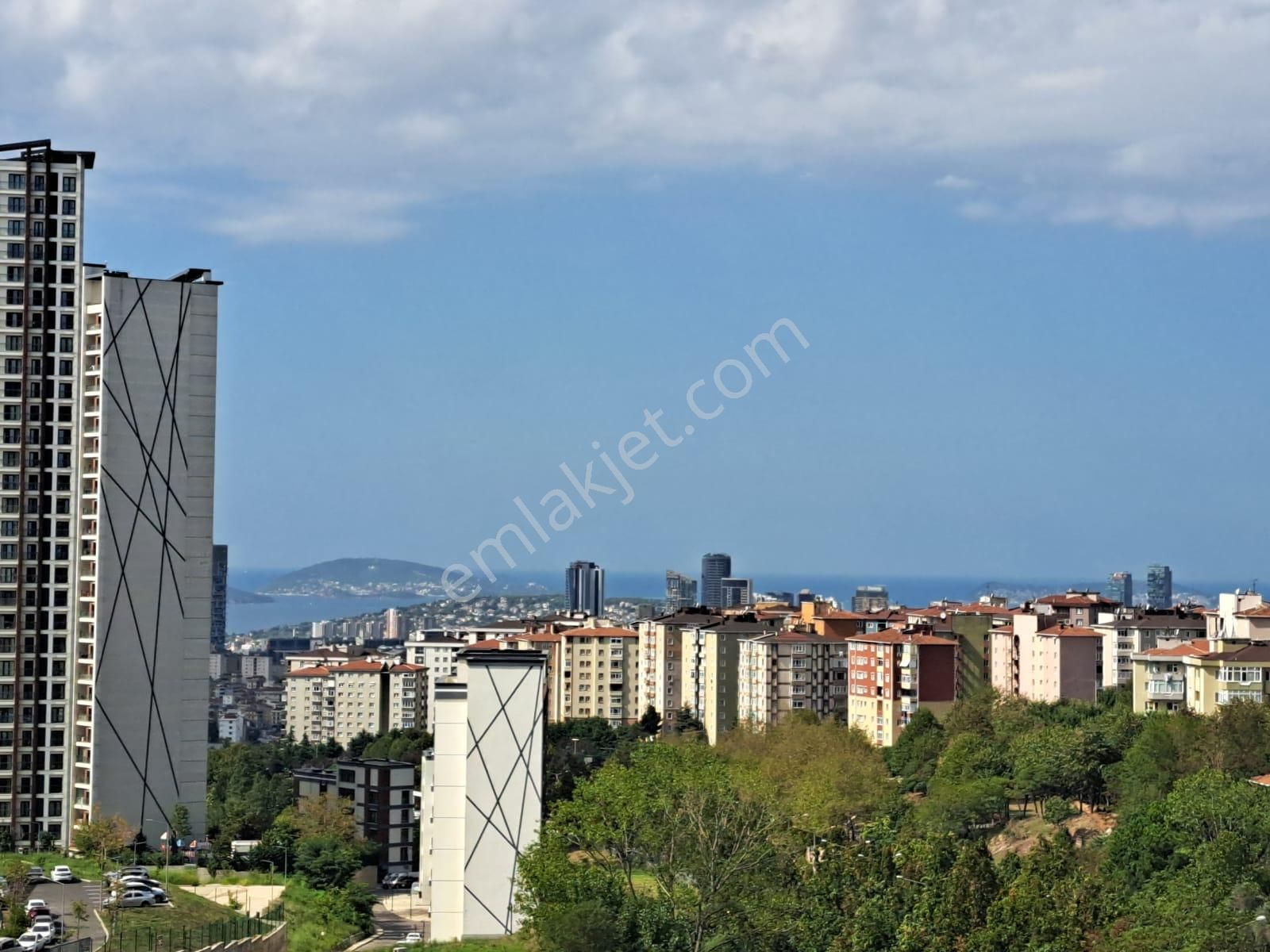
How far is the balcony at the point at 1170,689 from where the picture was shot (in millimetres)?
45562

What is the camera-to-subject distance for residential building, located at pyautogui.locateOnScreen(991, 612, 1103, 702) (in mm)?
52562

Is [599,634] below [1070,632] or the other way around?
below

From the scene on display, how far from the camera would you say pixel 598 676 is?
6881 cm

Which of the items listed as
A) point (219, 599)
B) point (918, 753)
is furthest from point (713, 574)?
point (918, 753)

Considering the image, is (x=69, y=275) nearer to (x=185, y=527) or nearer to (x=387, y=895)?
(x=185, y=527)

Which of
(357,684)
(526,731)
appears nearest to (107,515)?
(526,731)

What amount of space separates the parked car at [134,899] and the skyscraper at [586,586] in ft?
402

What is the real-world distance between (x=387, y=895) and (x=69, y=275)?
1620cm

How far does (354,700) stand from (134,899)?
→ 165 feet

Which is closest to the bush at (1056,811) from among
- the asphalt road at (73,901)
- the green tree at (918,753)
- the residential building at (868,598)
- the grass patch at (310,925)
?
the green tree at (918,753)

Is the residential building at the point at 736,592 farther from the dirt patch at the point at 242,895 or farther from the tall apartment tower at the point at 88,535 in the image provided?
the dirt patch at the point at 242,895

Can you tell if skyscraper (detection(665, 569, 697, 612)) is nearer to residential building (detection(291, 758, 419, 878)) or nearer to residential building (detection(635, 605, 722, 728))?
residential building (detection(635, 605, 722, 728))

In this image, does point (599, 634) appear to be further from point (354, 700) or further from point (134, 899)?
point (134, 899)

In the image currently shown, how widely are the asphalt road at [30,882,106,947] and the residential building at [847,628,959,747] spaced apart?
2631 cm
